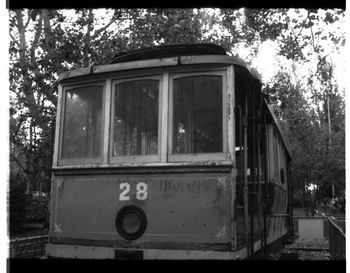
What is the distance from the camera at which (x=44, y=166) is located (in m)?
11.9

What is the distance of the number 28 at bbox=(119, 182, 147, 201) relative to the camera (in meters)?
4.25

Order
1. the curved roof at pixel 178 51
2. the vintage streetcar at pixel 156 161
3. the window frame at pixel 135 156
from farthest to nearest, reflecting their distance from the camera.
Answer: the curved roof at pixel 178 51 < the window frame at pixel 135 156 < the vintage streetcar at pixel 156 161

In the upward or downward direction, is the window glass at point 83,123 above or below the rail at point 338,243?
→ above

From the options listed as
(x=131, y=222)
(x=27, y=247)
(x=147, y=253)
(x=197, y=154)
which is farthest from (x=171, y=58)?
(x=27, y=247)

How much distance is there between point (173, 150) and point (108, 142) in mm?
746

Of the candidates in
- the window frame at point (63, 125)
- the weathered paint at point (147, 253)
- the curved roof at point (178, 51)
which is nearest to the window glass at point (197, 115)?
the curved roof at point (178, 51)

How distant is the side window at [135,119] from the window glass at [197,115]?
0.22 meters

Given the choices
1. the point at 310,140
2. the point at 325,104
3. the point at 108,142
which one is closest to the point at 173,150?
the point at 108,142

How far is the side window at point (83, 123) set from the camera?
4664mm

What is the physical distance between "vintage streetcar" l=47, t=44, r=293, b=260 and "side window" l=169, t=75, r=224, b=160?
10mm

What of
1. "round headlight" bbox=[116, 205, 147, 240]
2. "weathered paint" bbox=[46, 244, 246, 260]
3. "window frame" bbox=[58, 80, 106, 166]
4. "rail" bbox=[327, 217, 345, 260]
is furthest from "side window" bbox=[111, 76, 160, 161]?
"rail" bbox=[327, 217, 345, 260]

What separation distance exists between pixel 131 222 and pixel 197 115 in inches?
49.2

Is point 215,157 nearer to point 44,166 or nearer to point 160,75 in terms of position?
point 160,75

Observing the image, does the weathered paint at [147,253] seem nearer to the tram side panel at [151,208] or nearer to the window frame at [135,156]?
the tram side panel at [151,208]
